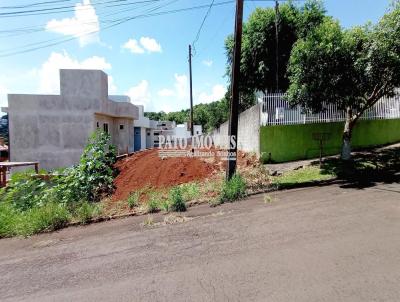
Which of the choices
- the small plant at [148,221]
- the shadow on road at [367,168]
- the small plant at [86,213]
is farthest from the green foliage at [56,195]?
the shadow on road at [367,168]

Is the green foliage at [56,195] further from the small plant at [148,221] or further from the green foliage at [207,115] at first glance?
the green foliage at [207,115]

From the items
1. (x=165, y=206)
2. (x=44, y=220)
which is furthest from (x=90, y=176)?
(x=165, y=206)

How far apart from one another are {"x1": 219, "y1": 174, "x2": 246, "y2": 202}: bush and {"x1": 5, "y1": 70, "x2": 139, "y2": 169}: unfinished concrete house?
14587mm

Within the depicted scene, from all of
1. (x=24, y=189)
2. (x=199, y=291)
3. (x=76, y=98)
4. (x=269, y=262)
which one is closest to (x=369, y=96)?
(x=269, y=262)

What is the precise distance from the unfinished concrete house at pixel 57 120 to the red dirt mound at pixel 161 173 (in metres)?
6.42

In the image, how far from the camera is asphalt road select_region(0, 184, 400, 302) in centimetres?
329

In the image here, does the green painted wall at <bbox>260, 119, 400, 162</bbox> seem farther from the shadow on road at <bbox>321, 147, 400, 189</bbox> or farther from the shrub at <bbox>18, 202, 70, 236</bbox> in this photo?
the shrub at <bbox>18, 202, 70, 236</bbox>

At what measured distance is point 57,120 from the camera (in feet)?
64.4

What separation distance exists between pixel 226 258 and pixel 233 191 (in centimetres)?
391

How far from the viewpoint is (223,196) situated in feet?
26.2

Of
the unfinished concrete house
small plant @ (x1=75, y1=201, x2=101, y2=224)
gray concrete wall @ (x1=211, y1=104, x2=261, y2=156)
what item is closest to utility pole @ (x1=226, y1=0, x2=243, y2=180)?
gray concrete wall @ (x1=211, y1=104, x2=261, y2=156)

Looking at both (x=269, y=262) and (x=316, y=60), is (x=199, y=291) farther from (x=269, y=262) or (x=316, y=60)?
(x=316, y=60)

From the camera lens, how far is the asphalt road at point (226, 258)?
3291 millimetres

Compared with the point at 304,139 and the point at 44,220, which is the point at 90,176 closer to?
the point at 44,220
